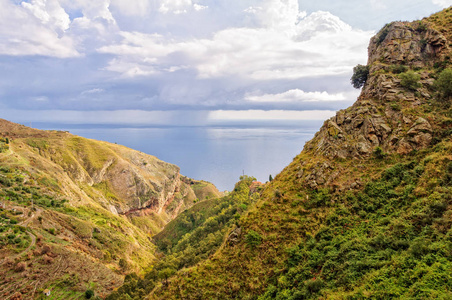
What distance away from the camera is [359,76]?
36.1 meters

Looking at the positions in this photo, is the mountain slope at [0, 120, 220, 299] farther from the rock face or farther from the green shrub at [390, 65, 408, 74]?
the green shrub at [390, 65, 408, 74]

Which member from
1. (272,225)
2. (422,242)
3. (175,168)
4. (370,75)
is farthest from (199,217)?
(422,242)

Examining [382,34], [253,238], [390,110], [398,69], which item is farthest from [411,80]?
[253,238]

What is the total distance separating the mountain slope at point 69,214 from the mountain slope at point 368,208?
2487 centimetres

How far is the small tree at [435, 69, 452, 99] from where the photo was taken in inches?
978

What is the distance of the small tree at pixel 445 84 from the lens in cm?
2484

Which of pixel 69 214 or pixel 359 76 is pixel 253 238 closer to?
pixel 359 76

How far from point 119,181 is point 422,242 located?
113 meters

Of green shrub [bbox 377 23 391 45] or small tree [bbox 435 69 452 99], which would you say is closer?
small tree [bbox 435 69 452 99]

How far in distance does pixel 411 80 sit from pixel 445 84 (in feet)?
10.7

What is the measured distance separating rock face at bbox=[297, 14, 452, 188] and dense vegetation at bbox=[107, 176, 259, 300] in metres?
15.9

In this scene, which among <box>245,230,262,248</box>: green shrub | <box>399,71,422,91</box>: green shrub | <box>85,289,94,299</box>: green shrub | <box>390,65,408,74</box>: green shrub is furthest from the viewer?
<box>85,289,94,299</box>: green shrub

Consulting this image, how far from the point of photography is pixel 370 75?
33062 mm

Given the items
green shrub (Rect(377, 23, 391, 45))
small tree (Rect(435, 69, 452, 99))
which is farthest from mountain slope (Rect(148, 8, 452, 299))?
green shrub (Rect(377, 23, 391, 45))
